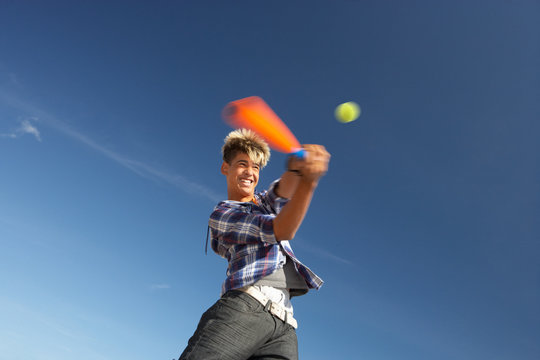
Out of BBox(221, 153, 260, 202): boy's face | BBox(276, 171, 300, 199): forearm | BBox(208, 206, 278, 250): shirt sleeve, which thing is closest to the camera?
BBox(208, 206, 278, 250): shirt sleeve

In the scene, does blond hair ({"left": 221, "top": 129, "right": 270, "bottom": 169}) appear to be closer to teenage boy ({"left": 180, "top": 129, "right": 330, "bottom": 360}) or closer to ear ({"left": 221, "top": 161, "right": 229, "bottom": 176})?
ear ({"left": 221, "top": 161, "right": 229, "bottom": 176})

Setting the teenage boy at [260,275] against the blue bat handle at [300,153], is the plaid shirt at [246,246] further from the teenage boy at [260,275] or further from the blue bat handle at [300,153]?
the blue bat handle at [300,153]

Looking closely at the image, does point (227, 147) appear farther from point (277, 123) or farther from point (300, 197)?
point (300, 197)

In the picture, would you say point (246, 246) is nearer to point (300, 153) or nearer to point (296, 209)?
point (296, 209)

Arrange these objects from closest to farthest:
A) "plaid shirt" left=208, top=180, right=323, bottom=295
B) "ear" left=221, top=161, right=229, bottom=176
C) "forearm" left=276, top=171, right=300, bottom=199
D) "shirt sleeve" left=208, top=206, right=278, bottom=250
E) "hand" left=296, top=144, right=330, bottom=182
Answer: "hand" left=296, top=144, right=330, bottom=182
"shirt sleeve" left=208, top=206, right=278, bottom=250
"plaid shirt" left=208, top=180, right=323, bottom=295
"forearm" left=276, top=171, right=300, bottom=199
"ear" left=221, top=161, right=229, bottom=176

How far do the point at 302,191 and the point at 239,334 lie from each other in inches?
54.3

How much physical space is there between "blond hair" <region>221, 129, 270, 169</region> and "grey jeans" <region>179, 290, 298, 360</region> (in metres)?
1.81

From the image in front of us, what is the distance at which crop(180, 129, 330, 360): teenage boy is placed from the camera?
325cm

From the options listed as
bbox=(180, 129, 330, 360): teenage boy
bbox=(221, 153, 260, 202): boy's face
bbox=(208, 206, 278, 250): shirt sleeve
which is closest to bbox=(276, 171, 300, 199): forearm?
bbox=(180, 129, 330, 360): teenage boy

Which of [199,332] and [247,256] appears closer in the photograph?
[199,332]

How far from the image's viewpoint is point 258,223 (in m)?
3.66

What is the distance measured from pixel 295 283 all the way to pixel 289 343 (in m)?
0.59

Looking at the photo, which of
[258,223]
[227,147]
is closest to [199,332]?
[258,223]

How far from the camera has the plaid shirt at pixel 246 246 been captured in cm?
367
